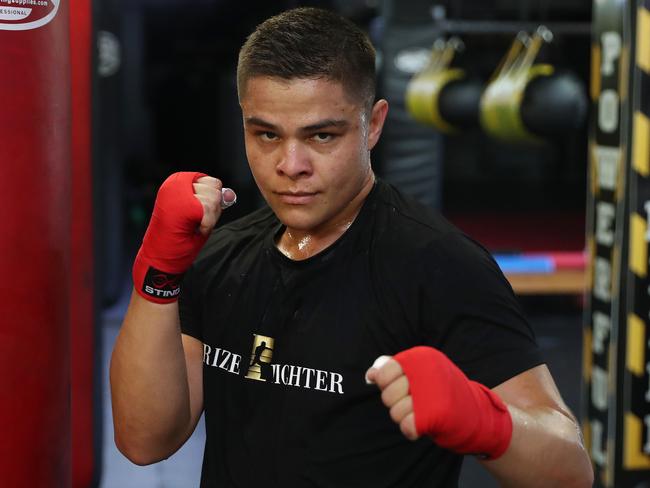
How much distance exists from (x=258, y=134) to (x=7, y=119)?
43 cm

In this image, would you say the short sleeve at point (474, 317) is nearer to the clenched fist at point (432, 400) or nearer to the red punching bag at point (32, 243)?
the clenched fist at point (432, 400)

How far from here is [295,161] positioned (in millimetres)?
1457

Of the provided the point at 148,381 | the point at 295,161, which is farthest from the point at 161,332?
the point at 295,161

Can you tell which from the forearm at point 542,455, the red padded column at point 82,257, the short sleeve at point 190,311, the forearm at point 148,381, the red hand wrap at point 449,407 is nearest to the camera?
the red hand wrap at point 449,407

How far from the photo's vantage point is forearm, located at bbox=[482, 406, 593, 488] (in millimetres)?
1304

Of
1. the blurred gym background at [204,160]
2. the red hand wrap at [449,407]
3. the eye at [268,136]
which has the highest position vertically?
the eye at [268,136]

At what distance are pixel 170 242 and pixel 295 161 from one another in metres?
0.24

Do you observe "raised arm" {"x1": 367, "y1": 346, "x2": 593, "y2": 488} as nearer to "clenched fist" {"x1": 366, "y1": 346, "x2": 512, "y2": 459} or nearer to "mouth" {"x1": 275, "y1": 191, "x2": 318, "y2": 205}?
"clenched fist" {"x1": 366, "y1": 346, "x2": 512, "y2": 459}

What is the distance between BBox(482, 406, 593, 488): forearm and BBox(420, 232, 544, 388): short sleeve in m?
0.08

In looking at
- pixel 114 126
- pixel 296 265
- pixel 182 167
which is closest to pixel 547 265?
pixel 114 126

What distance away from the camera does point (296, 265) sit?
5.23 ft

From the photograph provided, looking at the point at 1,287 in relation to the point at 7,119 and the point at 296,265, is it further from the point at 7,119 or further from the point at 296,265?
the point at 296,265

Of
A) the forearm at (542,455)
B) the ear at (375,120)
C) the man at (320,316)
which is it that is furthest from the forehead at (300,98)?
the forearm at (542,455)

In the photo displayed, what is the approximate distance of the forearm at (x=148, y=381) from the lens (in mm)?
1546
